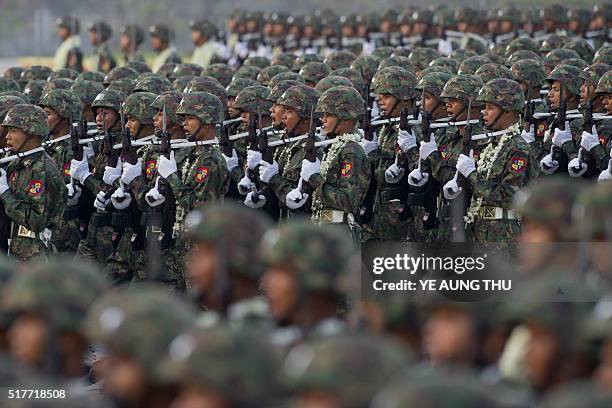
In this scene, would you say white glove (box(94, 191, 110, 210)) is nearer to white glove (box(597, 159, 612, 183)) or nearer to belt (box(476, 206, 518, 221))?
belt (box(476, 206, 518, 221))

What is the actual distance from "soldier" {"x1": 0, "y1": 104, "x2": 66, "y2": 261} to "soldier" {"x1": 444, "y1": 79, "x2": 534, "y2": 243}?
2.65 m

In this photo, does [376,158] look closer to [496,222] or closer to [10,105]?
[496,222]

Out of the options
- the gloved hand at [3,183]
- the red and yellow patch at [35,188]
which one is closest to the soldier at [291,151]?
the red and yellow patch at [35,188]

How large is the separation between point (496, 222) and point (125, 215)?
102 inches

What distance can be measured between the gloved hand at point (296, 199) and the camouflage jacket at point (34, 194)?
147 cm

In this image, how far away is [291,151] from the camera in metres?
11.5

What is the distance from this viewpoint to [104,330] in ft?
19.6

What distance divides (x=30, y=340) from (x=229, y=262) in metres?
0.89

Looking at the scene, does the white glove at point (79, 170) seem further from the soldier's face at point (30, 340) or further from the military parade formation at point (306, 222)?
the soldier's face at point (30, 340)

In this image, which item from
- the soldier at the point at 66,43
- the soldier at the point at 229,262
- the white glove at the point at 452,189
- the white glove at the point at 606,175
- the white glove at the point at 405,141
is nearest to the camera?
the soldier at the point at 229,262

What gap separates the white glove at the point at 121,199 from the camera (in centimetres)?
1138

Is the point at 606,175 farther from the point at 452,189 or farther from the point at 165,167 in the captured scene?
the point at 165,167

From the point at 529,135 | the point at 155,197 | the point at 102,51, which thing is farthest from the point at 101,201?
the point at 102,51

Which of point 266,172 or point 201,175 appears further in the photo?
point 266,172
